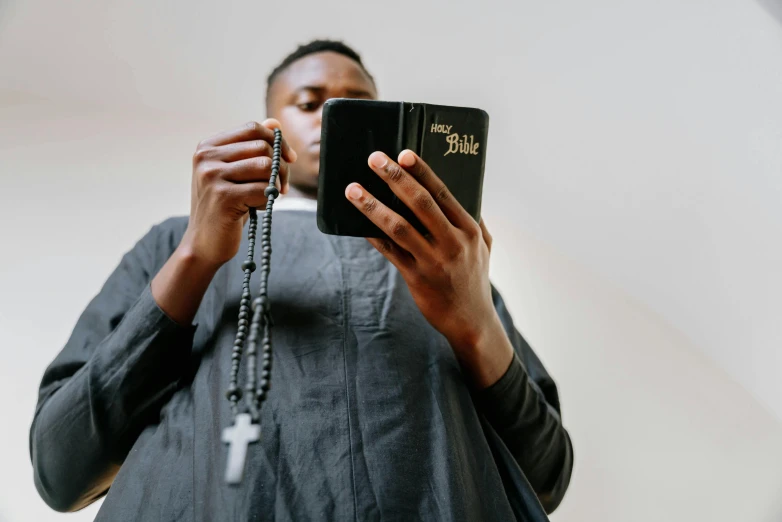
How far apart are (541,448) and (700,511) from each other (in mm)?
538

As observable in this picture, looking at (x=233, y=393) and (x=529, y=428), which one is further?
(x=529, y=428)

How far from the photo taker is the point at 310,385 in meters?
0.54

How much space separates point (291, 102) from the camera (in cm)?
84

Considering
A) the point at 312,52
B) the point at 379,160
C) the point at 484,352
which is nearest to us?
the point at 379,160

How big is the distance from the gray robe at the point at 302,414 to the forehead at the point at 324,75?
251mm

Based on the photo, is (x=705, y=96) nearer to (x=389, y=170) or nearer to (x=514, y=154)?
(x=514, y=154)

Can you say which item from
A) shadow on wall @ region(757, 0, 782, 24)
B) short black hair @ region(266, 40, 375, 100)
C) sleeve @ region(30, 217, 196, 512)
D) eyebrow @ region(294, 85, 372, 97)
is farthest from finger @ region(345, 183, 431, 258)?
shadow on wall @ region(757, 0, 782, 24)

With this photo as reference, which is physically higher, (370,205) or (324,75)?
(324,75)

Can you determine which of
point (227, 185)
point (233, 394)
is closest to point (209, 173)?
point (227, 185)

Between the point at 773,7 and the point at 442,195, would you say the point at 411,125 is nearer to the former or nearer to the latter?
the point at 442,195

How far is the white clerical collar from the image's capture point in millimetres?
787

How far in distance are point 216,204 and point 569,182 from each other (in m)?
0.73

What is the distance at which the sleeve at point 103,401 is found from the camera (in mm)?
562

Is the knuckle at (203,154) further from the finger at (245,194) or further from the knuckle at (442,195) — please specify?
the knuckle at (442,195)
